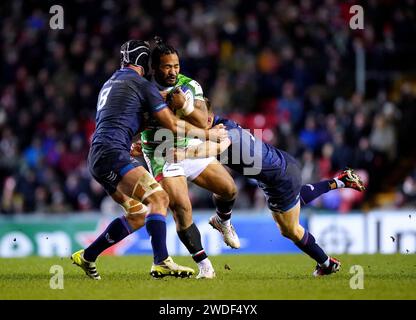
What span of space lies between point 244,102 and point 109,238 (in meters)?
10.7

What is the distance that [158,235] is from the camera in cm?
955

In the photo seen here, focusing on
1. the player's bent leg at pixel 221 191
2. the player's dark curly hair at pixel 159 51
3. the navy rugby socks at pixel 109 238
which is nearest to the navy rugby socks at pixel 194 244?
the navy rugby socks at pixel 109 238

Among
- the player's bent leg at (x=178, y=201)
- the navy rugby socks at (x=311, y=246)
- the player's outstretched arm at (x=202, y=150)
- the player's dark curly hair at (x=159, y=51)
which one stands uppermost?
the player's dark curly hair at (x=159, y=51)

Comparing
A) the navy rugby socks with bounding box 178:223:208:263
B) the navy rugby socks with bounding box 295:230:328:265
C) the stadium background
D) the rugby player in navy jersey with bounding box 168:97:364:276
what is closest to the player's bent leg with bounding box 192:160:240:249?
the rugby player in navy jersey with bounding box 168:97:364:276

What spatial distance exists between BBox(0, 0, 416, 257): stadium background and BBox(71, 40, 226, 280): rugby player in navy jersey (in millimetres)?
7022

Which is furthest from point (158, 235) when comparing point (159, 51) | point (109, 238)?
point (159, 51)


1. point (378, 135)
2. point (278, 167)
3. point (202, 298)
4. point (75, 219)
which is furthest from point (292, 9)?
point (202, 298)

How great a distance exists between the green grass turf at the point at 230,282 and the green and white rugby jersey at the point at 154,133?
1277mm

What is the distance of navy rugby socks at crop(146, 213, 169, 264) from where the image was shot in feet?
31.2

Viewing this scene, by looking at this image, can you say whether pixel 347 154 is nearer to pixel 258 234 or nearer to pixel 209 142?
pixel 258 234

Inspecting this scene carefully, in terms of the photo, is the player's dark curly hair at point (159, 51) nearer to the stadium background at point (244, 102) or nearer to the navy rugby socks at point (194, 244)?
the navy rugby socks at point (194, 244)

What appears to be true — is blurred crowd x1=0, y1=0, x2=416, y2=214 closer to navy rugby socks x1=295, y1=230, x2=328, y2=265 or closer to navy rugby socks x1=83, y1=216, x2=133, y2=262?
navy rugby socks x1=295, y1=230, x2=328, y2=265

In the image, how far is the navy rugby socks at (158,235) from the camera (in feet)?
31.2

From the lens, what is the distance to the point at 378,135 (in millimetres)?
18906
